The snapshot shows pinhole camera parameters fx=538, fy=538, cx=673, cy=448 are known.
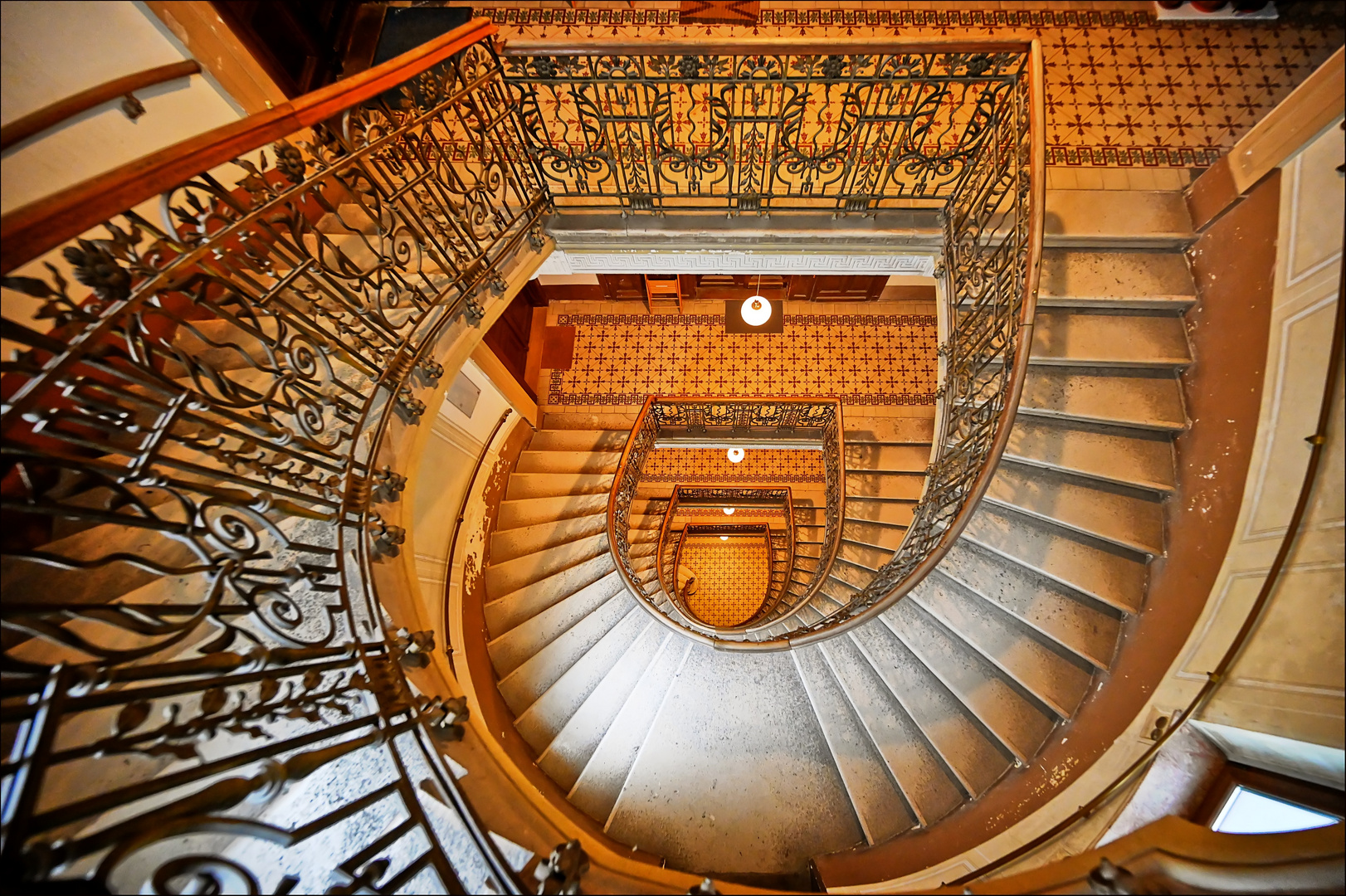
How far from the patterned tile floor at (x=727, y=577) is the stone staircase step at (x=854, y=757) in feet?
22.7

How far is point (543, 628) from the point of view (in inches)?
198

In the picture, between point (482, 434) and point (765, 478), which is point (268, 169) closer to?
point (482, 434)

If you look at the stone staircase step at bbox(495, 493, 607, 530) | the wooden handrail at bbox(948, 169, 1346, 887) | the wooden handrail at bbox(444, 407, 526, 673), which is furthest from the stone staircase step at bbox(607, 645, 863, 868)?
the stone staircase step at bbox(495, 493, 607, 530)

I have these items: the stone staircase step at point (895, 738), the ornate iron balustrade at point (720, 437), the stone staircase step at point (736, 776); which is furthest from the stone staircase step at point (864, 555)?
the stone staircase step at point (736, 776)

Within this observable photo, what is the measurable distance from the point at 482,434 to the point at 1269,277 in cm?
574

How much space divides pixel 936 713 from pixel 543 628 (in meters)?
3.31

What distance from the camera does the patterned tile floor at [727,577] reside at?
11.0 meters

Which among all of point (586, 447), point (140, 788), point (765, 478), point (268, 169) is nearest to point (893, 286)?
point (765, 478)

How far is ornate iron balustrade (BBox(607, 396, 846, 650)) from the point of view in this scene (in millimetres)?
5328

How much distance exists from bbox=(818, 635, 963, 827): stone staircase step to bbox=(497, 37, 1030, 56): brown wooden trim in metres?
3.61

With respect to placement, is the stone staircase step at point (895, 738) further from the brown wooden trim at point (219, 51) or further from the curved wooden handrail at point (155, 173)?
the brown wooden trim at point (219, 51)

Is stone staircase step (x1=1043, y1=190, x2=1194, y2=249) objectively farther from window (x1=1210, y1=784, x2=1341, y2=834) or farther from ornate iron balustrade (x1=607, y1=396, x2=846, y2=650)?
window (x1=1210, y1=784, x2=1341, y2=834)

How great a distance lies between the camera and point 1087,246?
3492 millimetres

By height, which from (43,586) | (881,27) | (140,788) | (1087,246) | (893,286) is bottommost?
(140,788)
